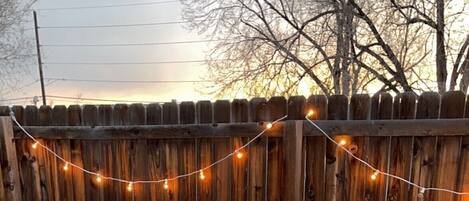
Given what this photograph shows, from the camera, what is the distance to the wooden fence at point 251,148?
2.17 metres

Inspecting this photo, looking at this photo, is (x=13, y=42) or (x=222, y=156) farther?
(x=13, y=42)

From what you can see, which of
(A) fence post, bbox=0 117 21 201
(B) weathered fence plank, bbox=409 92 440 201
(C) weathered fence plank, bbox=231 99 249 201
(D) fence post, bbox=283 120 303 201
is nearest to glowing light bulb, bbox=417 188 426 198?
(B) weathered fence plank, bbox=409 92 440 201

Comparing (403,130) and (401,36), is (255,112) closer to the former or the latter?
(403,130)

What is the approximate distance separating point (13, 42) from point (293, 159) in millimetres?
5804

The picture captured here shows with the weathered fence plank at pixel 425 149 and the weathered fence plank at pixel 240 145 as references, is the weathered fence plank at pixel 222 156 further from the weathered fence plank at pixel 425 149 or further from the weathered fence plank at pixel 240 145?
the weathered fence plank at pixel 425 149

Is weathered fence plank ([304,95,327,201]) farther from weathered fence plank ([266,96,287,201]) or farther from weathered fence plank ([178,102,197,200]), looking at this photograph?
weathered fence plank ([178,102,197,200])

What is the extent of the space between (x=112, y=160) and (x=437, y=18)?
4.50 m

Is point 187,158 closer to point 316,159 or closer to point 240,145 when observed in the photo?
point 240,145

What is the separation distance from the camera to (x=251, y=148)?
237 cm

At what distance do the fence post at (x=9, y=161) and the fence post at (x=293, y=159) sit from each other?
209cm

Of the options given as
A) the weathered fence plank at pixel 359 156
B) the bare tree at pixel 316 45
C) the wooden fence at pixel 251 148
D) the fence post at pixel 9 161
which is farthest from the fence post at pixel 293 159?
the bare tree at pixel 316 45

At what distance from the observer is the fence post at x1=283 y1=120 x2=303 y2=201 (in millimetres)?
2229

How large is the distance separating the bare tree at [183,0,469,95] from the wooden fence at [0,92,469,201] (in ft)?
10.2

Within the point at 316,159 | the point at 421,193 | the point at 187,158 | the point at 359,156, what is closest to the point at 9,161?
the point at 187,158
